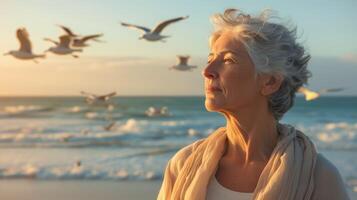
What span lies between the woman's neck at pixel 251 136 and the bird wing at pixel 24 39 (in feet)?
23.7

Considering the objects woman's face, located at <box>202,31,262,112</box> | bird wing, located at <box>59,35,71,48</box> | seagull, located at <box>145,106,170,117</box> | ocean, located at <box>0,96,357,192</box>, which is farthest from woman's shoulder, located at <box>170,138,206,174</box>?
seagull, located at <box>145,106,170,117</box>

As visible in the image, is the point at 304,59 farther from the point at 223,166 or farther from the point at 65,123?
the point at 65,123

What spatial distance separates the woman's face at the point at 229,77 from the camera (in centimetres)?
168

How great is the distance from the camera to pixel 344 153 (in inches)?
381

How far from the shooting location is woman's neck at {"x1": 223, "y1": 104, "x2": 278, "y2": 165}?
5.84 ft

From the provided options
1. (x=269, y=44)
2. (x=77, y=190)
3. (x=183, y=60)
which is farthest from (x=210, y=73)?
(x=183, y=60)

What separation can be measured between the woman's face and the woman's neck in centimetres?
6

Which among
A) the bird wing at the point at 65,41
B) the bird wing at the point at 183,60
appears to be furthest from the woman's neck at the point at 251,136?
the bird wing at the point at 183,60

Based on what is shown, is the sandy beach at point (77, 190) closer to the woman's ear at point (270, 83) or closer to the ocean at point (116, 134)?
the ocean at point (116, 134)

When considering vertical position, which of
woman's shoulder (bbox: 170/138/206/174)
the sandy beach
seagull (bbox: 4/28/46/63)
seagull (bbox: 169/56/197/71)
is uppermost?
woman's shoulder (bbox: 170/138/206/174)

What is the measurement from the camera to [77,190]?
272 inches

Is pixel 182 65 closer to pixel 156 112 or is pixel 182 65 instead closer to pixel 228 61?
pixel 156 112

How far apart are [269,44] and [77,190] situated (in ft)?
17.8

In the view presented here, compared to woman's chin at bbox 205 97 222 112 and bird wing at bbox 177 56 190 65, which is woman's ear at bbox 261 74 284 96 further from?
bird wing at bbox 177 56 190 65
